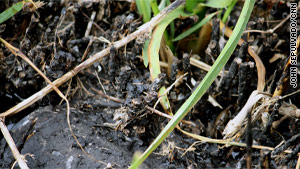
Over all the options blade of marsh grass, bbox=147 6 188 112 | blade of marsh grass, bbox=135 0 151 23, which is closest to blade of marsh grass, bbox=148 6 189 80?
blade of marsh grass, bbox=147 6 188 112

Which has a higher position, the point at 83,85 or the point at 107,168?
the point at 83,85

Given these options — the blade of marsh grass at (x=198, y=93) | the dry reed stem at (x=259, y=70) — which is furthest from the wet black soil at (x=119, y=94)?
the blade of marsh grass at (x=198, y=93)

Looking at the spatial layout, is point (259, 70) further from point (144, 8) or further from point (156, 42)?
point (144, 8)

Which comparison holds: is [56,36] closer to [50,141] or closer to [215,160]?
[50,141]

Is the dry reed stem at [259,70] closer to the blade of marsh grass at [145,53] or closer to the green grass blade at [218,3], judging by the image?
the green grass blade at [218,3]

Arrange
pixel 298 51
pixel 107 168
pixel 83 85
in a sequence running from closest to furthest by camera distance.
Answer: pixel 107 168 → pixel 298 51 → pixel 83 85

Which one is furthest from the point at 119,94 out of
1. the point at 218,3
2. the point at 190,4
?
the point at 218,3

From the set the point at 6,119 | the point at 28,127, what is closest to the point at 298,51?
the point at 28,127
